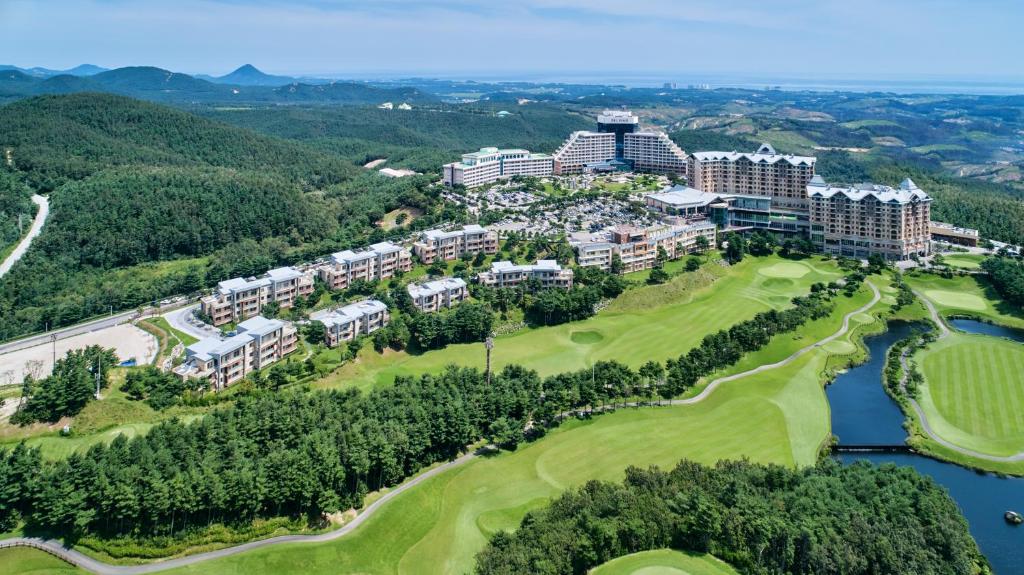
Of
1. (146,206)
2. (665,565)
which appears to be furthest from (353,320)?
(146,206)

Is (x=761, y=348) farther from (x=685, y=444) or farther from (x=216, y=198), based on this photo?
(x=216, y=198)

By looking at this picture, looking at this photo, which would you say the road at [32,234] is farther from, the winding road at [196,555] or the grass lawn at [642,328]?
the winding road at [196,555]

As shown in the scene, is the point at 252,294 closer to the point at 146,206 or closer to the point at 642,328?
the point at 146,206

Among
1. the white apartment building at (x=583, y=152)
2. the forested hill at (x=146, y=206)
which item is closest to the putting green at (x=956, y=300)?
the white apartment building at (x=583, y=152)

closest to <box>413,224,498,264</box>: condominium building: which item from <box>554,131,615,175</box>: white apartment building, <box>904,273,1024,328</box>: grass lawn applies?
<box>554,131,615,175</box>: white apartment building

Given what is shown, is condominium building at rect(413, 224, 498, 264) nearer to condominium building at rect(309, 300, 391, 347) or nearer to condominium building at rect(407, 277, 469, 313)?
condominium building at rect(407, 277, 469, 313)

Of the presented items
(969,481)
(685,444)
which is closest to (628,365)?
(685,444)

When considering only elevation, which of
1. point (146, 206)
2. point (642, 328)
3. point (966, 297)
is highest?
point (146, 206)
